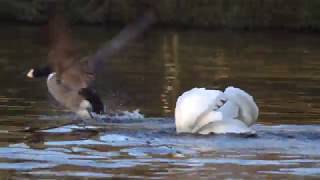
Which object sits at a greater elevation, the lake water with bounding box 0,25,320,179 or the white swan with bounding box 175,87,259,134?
the white swan with bounding box 175,87,259,134

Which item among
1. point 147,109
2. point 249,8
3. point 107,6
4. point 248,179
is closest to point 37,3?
point 107,6

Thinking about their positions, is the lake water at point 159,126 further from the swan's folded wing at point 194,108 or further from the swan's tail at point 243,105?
the swan's tail at point 243,105

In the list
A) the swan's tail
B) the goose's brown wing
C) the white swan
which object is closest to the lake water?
the white swan

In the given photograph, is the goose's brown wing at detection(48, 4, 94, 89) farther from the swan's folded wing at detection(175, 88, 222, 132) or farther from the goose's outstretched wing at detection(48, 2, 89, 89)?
the swan's folded wing at detection(175, 88, 222, 132)

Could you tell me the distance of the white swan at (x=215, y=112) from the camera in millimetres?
14508

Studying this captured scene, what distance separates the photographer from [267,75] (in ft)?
91.8

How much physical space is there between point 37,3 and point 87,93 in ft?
124

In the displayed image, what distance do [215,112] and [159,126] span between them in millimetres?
2125

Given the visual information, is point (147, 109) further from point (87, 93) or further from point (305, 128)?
point (305, 128)

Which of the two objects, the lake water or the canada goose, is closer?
the lake water

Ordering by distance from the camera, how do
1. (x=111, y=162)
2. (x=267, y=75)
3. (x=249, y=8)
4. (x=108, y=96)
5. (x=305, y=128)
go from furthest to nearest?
(x=249, y=8) → (x=267, y=75) → (x=108, y=96) → (x=305, y=128) → (x=111, y=162)

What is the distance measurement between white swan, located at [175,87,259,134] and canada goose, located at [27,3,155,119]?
179cm

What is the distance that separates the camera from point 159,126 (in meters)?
16.4

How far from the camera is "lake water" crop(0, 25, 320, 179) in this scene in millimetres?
12281
